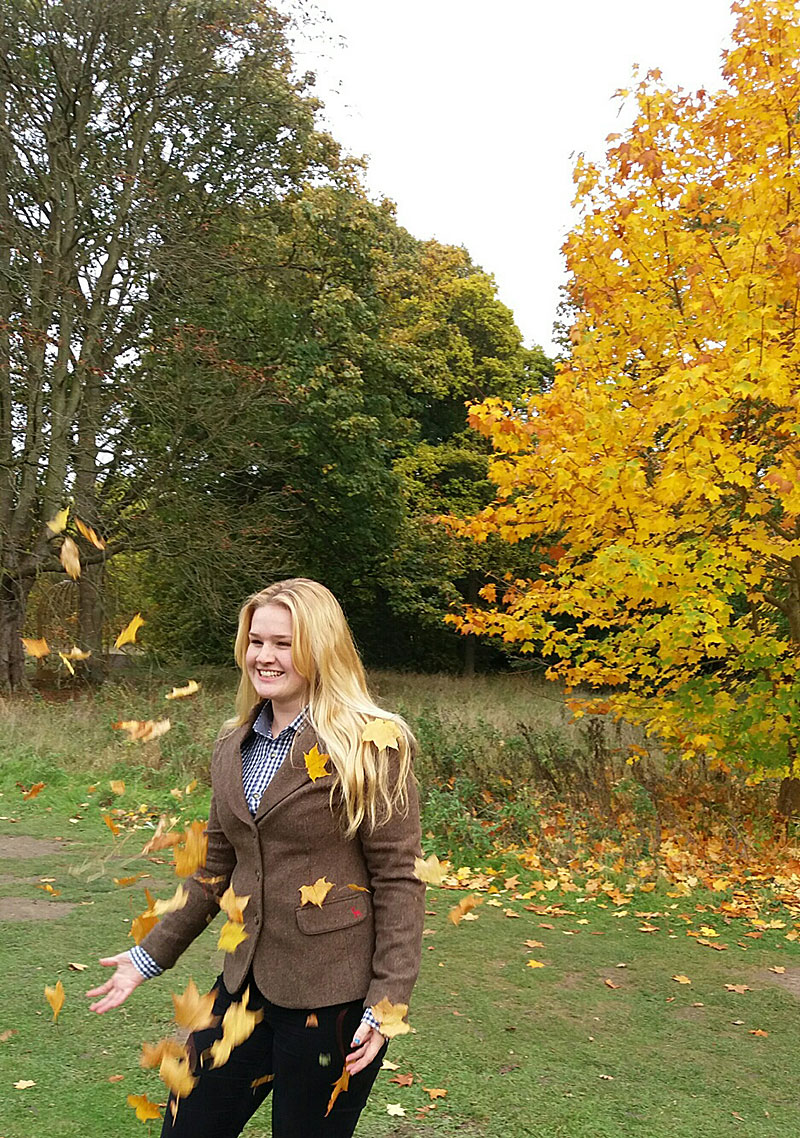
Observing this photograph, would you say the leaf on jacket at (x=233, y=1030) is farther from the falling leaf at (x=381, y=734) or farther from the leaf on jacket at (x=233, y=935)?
the falling leaf at (x=381, y=734)

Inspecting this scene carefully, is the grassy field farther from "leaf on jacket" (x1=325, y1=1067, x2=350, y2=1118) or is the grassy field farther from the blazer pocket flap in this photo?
the blazer pocket flap

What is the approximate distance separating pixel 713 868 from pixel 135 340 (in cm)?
1188

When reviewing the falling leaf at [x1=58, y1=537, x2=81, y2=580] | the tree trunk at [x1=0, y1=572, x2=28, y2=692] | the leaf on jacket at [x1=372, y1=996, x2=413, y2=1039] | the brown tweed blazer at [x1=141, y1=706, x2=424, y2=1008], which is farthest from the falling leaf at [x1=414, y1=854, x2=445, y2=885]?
the tree trunk at [x1=0, y1=572, x2=28, y2=692]

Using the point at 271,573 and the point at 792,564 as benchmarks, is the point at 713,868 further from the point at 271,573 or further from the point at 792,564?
the point at 271,573

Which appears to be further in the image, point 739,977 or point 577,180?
point 577,180

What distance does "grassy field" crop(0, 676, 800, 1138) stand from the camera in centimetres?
373

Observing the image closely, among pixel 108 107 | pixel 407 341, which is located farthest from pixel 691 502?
pixel 407 341

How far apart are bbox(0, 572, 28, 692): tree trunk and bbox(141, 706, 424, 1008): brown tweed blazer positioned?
14.0 m

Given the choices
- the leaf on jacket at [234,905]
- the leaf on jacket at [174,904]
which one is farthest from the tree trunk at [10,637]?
the leaf on jacket at [234,905]

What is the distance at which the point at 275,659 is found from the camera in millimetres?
2410

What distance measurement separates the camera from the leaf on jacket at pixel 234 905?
235cm

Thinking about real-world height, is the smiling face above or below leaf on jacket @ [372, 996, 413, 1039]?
above

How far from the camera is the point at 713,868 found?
7418 mm

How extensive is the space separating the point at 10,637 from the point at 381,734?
14.8m
